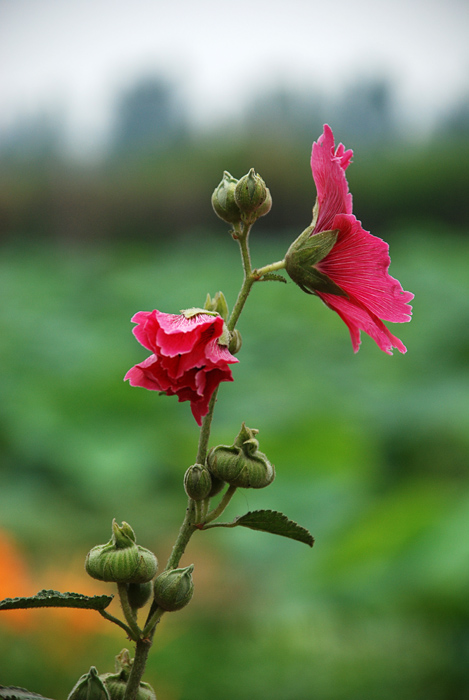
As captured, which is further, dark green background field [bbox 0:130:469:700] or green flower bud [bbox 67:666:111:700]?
dark green background field [bbox 0:130:469:700]

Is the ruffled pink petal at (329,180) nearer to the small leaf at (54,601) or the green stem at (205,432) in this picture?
the green stem at (205,432)

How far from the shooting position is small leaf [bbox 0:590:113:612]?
0.56 metres

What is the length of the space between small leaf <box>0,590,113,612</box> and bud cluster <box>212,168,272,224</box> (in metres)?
0.36

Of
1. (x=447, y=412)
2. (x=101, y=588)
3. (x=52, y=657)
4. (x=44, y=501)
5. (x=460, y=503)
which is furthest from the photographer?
(x=447, y=412)

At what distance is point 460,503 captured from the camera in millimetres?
3059

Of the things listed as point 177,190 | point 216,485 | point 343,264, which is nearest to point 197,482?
point 216,485

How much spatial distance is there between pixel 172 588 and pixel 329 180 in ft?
1.26

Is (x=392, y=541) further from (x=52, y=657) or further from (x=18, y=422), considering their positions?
(x=18, y=422)

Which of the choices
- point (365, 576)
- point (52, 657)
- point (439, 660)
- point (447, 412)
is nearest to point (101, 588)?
point (52, 657)

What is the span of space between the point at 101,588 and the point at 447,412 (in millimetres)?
2748

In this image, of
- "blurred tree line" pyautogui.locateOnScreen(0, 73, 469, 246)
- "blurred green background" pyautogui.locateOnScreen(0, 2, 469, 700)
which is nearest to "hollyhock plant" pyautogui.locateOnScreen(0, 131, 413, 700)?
"blurred green background" pyautogui.locateOnScreen(0, 2, 469, 700)

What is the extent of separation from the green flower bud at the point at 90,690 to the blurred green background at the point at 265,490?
6.30ft

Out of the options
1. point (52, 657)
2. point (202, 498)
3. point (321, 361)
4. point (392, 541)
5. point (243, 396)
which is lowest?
point (202, 498)

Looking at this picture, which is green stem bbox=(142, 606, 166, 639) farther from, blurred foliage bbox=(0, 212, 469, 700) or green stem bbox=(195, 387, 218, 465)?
blurred foliage bbox=(0, 212, 469, 700)
